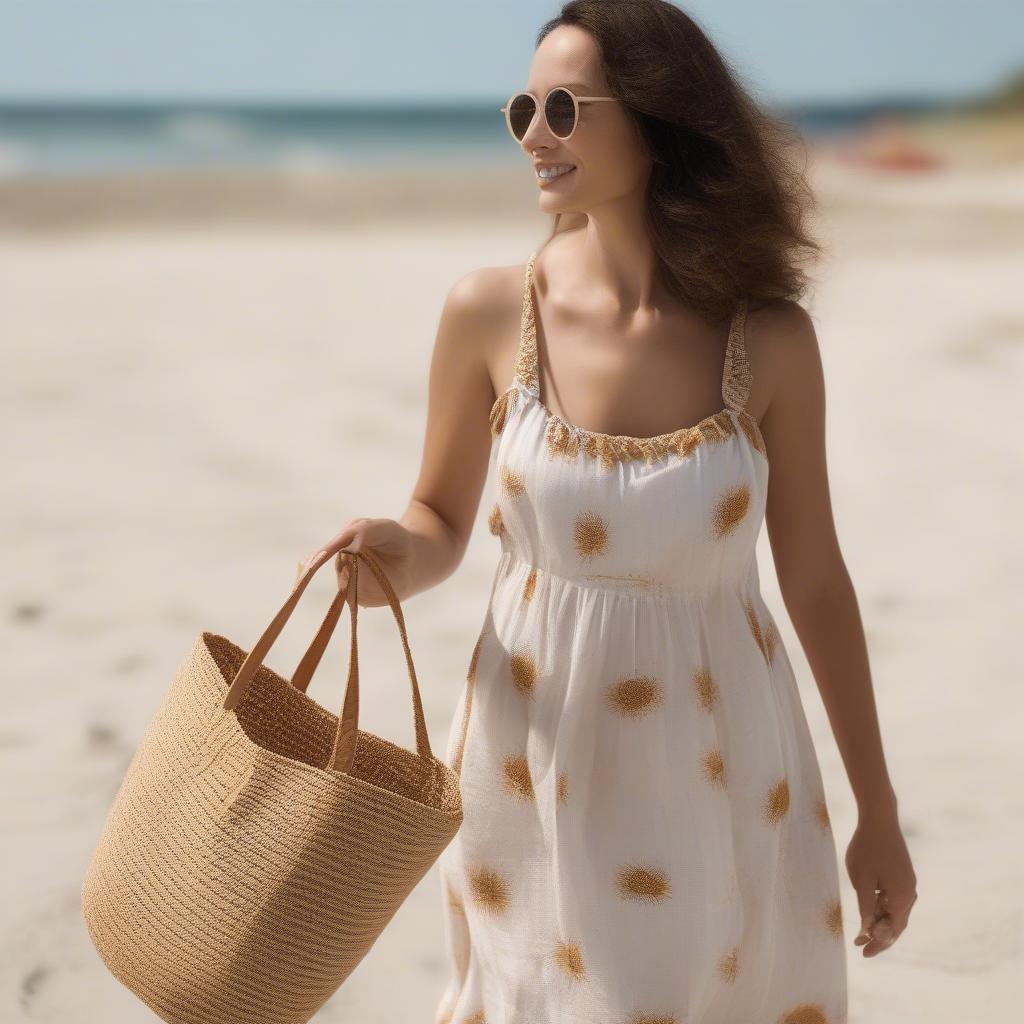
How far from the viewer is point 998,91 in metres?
52.8

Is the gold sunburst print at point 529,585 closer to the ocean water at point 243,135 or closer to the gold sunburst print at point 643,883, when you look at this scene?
the gold sunburst print at point 643,883

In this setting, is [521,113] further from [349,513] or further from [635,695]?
[349,513]

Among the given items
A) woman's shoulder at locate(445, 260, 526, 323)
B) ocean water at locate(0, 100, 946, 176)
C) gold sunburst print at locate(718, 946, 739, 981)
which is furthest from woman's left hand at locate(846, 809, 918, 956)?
ocean water at locate(0, 100, 946, 176)

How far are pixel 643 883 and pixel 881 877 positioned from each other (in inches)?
16.0

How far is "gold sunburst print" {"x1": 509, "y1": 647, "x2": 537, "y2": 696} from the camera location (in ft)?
6.57

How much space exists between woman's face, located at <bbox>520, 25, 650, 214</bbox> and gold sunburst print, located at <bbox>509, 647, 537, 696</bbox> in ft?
1.89

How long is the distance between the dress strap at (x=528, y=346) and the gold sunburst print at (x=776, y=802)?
2.00ft

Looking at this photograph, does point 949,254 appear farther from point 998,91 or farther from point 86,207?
point 998,91

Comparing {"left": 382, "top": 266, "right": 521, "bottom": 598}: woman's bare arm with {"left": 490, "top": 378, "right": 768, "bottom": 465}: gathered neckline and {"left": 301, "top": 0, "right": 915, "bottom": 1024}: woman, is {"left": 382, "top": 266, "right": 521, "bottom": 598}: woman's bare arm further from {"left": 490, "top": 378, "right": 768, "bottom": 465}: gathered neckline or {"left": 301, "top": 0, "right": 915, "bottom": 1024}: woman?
{"left": 490, "top": 378, "right": 768, "bottom": 465}: gathered neckline

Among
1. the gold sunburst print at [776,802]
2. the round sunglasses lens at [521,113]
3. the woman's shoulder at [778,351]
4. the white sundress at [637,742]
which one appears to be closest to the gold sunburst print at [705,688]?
the white sundress at [637,742]

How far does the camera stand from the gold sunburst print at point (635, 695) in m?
1.95

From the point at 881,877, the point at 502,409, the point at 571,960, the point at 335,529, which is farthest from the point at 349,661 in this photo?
the point at 335,529

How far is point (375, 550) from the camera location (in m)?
2.01

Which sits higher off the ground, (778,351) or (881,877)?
(778,351)
